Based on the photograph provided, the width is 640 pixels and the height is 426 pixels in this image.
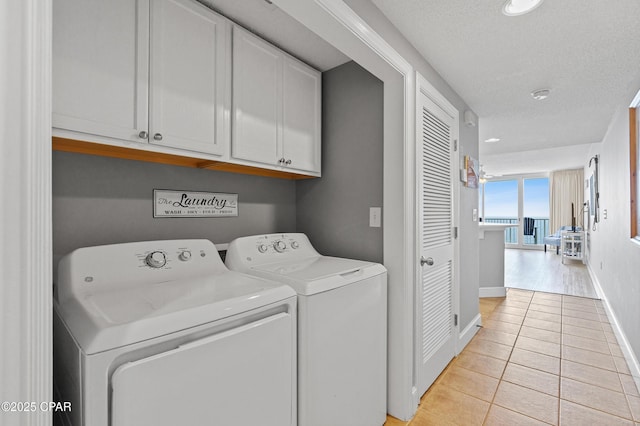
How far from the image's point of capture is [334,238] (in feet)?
6.90

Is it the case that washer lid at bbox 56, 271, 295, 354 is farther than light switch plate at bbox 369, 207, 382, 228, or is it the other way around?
light switch plate at bbox 369, 207, 382, 228

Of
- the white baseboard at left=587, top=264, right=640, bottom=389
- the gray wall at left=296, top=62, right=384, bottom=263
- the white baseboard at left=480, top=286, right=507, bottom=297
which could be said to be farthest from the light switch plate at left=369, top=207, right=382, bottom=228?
the white baseboard at left=480, top=286, right=507, bottom=297

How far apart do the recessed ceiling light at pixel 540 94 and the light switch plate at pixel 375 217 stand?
1845mm

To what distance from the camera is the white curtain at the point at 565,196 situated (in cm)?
819

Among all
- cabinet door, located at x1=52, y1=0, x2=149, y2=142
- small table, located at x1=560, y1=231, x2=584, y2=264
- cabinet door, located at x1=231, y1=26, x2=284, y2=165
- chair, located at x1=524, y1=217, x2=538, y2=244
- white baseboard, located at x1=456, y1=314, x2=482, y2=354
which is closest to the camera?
cabinet door, located at x1=52, y1=0, x2=149, y2=142

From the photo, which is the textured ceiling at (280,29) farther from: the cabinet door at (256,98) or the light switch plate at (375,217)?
the light switch plate at (375,217)

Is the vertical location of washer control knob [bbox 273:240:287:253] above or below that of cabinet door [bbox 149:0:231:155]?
below

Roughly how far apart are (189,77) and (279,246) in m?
1.01

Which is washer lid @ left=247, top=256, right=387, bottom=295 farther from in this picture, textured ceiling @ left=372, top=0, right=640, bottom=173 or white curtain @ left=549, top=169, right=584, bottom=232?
white curtain @ left=549, top=169, right=584, bottom=232

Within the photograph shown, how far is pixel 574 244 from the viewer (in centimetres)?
699

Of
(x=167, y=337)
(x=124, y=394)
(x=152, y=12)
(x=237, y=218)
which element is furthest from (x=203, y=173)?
(x=124, y=394)

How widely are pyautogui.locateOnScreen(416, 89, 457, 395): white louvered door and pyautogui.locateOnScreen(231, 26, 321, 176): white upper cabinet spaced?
0.70m

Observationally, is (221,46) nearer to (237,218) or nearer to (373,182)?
(237,218)

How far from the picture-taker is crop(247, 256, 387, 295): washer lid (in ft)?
4.33
